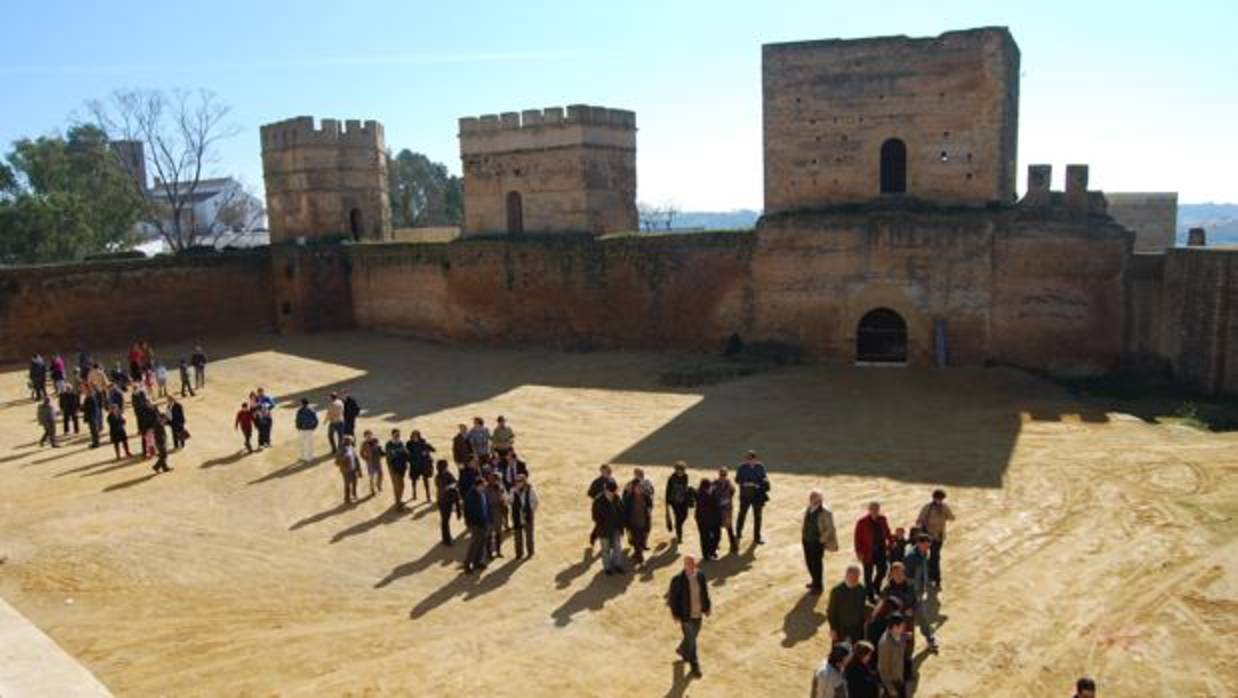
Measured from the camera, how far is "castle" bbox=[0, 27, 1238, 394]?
1864 cm

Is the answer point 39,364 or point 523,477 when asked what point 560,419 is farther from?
point 39,364

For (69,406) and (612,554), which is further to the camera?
(69,406)

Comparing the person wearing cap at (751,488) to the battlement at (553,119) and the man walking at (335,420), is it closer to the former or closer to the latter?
the man walking at (335,420)

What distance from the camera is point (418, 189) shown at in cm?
6328

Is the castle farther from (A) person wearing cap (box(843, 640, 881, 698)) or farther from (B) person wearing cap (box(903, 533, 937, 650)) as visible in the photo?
(A) person wearing cap (box(843, 640, 881, 698))

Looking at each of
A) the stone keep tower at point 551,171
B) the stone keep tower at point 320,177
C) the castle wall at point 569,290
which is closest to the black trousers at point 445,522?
the castle wall at point 569,290

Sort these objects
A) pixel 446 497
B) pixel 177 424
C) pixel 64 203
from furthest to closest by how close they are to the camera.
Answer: pixel 64 203
pixel 177 424
pixel 446 497

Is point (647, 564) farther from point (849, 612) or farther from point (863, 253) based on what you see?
point (863, 253)

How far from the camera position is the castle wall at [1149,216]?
99.0 feet

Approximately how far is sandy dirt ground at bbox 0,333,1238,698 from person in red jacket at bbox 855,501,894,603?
0.59 m

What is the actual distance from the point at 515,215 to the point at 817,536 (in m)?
19.5

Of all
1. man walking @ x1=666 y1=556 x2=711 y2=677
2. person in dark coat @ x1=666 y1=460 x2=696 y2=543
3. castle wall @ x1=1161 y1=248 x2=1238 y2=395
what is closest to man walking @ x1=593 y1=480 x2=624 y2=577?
person in dark coat @ x1=666 y1=460 x2=696 y2=543

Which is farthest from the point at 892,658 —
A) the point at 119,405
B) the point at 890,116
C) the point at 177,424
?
the point at 890,116

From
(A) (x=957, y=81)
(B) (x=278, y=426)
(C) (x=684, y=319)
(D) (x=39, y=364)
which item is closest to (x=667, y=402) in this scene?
(C) (x=684, y=319)
